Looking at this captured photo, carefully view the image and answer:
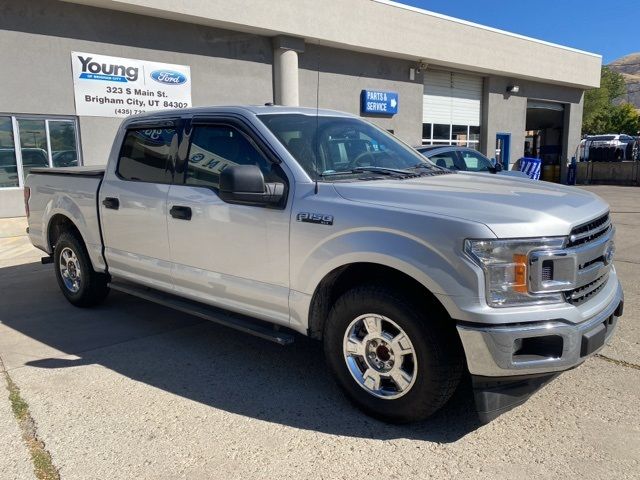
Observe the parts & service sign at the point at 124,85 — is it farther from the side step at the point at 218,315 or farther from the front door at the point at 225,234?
the front door at the point at 225,234

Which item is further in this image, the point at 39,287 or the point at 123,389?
the point at 39,287

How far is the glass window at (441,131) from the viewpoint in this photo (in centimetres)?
2283

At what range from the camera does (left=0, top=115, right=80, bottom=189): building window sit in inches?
499

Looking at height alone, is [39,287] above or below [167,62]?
below

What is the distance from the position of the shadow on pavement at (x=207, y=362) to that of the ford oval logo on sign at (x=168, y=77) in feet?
31.9

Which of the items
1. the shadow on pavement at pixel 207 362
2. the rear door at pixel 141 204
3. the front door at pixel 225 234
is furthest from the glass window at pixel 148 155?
the shadow on pavement at pixel 207 362

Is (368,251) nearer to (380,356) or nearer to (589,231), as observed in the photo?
(380,356)

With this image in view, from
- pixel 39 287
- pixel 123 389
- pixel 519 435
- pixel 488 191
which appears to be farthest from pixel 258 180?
pixel 39 287

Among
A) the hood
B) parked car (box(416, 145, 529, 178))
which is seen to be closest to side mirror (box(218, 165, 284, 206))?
the hood

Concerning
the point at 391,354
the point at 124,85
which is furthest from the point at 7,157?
the point at 391,354

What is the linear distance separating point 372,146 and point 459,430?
2219 mm

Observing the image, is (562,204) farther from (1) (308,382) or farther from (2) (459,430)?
(1) (308,382)

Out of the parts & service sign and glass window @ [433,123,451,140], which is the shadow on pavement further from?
glass window @ [433,123,451,140]

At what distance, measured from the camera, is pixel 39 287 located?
694 centimetres
